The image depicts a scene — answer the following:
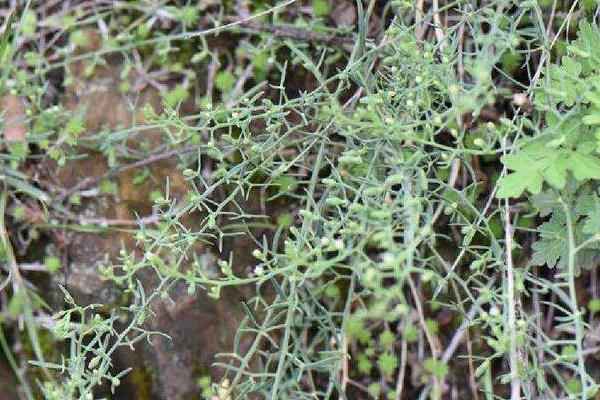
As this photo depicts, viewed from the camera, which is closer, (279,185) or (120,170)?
(279,185)

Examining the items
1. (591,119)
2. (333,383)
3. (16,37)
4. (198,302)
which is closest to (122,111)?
(16,37)

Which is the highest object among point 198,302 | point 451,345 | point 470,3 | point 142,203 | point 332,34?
point 470,3

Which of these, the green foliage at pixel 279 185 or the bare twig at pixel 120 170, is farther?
the bare twig at pixel 120 170

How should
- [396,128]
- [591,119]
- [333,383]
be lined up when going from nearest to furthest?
[396,128], [591,119], [333,383]

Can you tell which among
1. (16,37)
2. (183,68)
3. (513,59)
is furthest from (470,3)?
(16,37)

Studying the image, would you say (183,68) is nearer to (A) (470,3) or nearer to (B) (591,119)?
(A) (470,3)

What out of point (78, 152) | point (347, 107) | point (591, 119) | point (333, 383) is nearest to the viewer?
point (591, 119)

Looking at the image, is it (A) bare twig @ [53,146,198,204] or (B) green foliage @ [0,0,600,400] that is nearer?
(B) green foliage @ [0,0,600,400]

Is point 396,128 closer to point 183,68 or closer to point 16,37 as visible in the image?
point 183,68

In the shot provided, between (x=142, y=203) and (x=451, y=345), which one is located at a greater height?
(x=142, y=203)

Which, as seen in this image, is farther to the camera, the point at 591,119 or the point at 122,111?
the point at 122,111
